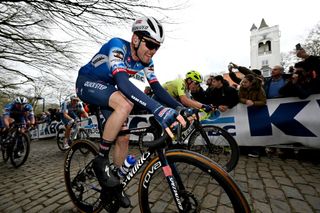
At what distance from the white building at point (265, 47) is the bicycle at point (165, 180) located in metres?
53.8

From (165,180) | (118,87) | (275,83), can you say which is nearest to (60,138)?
(165,180)

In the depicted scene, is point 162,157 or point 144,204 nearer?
point 162,157

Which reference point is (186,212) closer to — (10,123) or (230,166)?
(230,166)

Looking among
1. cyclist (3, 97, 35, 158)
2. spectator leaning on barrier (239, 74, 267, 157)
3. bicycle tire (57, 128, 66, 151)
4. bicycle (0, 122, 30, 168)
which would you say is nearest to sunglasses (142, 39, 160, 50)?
spectator leaning on barrier (239, 74, 267, 157)

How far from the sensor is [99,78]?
7.37ft

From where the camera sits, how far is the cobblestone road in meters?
2.44

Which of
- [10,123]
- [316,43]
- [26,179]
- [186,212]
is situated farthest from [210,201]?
[316,43]

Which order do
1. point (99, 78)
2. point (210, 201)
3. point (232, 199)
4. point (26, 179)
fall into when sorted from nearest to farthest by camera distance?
point (232, 199) < point (99, 78) < point (210, 201) < point (26, 179)

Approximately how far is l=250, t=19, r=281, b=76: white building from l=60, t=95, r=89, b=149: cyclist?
168 ft

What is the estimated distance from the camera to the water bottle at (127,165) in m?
1.91

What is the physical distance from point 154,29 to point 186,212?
1875mm

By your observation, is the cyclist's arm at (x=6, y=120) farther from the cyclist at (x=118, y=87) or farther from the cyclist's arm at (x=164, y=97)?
the cyclist's arm at (x=164, y=97)

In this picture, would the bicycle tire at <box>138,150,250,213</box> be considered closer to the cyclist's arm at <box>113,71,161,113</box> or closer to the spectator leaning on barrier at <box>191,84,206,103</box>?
the cyclist's arm at <box>113,71,161,113</box>

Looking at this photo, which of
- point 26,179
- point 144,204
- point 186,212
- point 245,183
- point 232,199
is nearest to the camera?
point 232,199
